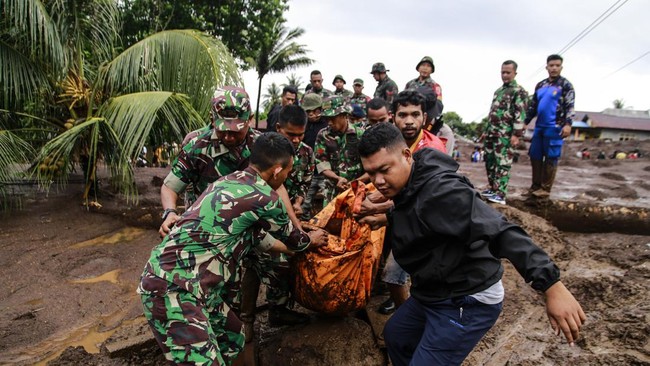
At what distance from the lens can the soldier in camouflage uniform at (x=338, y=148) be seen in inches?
162

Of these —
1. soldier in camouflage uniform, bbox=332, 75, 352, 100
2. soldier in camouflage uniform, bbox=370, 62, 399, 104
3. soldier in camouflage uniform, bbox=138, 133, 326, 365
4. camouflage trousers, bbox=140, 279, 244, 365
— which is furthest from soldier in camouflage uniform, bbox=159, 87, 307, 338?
soldier in camouflage uniform, bbox=332, 75, 352, 100

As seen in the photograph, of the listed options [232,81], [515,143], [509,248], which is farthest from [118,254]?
[515,143]

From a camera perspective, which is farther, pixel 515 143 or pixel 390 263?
pixel 515 143

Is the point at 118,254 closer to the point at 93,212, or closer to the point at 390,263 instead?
the point at 93,212

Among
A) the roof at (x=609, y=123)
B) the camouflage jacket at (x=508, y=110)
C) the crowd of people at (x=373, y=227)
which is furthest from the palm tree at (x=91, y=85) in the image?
the roof at (x=609, y=123)

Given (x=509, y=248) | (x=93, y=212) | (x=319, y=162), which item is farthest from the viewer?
(x=93, y=212)

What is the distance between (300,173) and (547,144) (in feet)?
13.0

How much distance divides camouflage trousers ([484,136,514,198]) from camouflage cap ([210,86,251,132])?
13.3 feet

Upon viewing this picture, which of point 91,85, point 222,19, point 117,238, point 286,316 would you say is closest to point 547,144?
point 286,316

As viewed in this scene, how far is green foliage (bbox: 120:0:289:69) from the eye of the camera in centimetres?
1256

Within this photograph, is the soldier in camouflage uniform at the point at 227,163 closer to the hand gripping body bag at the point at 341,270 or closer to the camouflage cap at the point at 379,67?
the hand gripping body bag at the point at 341,270

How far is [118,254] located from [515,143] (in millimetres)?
5425

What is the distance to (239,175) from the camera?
7.38 feet

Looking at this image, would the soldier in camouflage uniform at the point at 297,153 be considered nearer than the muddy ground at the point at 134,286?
No
